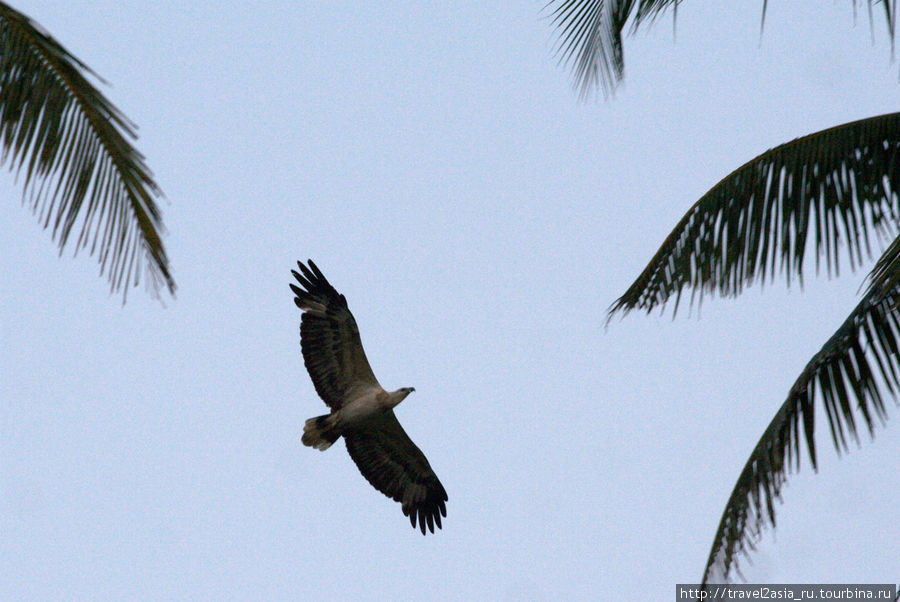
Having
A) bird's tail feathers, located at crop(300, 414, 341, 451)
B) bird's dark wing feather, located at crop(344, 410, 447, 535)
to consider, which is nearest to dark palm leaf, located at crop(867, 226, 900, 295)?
bird's dark wing feather, located at crop(344, 410, 447, 535)

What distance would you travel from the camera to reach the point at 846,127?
6.94m

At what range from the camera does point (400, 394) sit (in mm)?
11336

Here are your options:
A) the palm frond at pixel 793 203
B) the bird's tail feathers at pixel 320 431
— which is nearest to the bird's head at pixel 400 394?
the bird's tail feathers at pixel 320 431

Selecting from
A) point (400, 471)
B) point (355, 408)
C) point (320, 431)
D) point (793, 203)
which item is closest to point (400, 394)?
point (355, 408)

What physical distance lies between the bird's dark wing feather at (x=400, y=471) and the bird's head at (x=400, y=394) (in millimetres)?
637

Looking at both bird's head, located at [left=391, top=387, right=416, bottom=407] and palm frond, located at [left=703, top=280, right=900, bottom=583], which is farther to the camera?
bird's head, located at [left=391, top=387, right=416, bottom=407]

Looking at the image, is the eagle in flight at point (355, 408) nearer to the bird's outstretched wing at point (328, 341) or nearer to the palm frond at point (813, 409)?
the bird's outstretched wing at point (328, 341)

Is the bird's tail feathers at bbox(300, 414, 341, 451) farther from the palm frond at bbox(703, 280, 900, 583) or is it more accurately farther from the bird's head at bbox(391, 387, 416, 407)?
the palm frond at bbox(703, 280, 900, 583)

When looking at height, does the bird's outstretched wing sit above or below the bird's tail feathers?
above

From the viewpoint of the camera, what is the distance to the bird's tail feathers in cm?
1181

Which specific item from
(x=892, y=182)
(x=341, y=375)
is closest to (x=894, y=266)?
(x=892, y=182)

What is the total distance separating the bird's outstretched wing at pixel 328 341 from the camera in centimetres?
1141

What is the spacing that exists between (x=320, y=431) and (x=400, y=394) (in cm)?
107

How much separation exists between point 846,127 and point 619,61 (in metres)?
1.82
